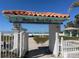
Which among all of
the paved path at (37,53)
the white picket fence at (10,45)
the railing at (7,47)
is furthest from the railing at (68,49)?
the railing at (7,47)

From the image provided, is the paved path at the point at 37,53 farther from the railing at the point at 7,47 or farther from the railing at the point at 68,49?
the railing at the point at 7,47

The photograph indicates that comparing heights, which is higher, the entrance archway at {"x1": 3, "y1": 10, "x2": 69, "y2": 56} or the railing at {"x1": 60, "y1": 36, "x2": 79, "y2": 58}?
the entrance archway at {"x1": 3, "y1": 10, "x2": 69, "y2": 56}

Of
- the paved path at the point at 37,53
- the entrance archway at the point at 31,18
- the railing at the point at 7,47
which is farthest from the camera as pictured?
the paved path at the point at 37,53

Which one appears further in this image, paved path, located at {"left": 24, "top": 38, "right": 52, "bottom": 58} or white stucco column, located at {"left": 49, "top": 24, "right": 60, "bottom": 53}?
white stucco column, located at {"left": 49, "top": 24, "right": 60, "bottom": 53}

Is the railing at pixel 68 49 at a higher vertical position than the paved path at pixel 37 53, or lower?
higher

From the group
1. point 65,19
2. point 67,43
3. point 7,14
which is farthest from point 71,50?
point 7,14

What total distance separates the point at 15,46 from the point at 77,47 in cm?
296

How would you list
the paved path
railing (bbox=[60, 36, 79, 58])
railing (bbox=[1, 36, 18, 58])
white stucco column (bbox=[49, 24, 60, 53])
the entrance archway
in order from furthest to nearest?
white stucco column (bbox=[49, 24, 60, 53]) → the paved path → the entrance archway → railing (bbox=[60, 36, 79, 58]) → railing (bbox=[1, 36, 18, 58])

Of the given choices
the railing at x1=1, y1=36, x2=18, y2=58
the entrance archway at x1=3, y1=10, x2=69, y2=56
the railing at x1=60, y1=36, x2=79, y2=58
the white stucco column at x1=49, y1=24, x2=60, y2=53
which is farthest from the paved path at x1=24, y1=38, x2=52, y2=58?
the railing at x1=1, y1=36, x2=18, y2=58

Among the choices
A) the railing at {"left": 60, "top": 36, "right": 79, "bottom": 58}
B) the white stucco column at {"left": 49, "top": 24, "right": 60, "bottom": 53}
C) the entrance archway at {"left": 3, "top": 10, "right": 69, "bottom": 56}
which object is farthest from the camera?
the white stucco column at {"left": 49, "top": 24, "right": 60, "bottom": 53}

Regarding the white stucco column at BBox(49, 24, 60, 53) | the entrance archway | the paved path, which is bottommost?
the paved path

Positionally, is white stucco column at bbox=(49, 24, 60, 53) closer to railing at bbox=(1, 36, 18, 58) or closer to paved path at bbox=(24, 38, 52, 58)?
A: paved path at bbox=(24, 38, 52, 58)

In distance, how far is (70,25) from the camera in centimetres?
3294

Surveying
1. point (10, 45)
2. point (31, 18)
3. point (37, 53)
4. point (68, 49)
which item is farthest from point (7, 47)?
point (68, 49)
